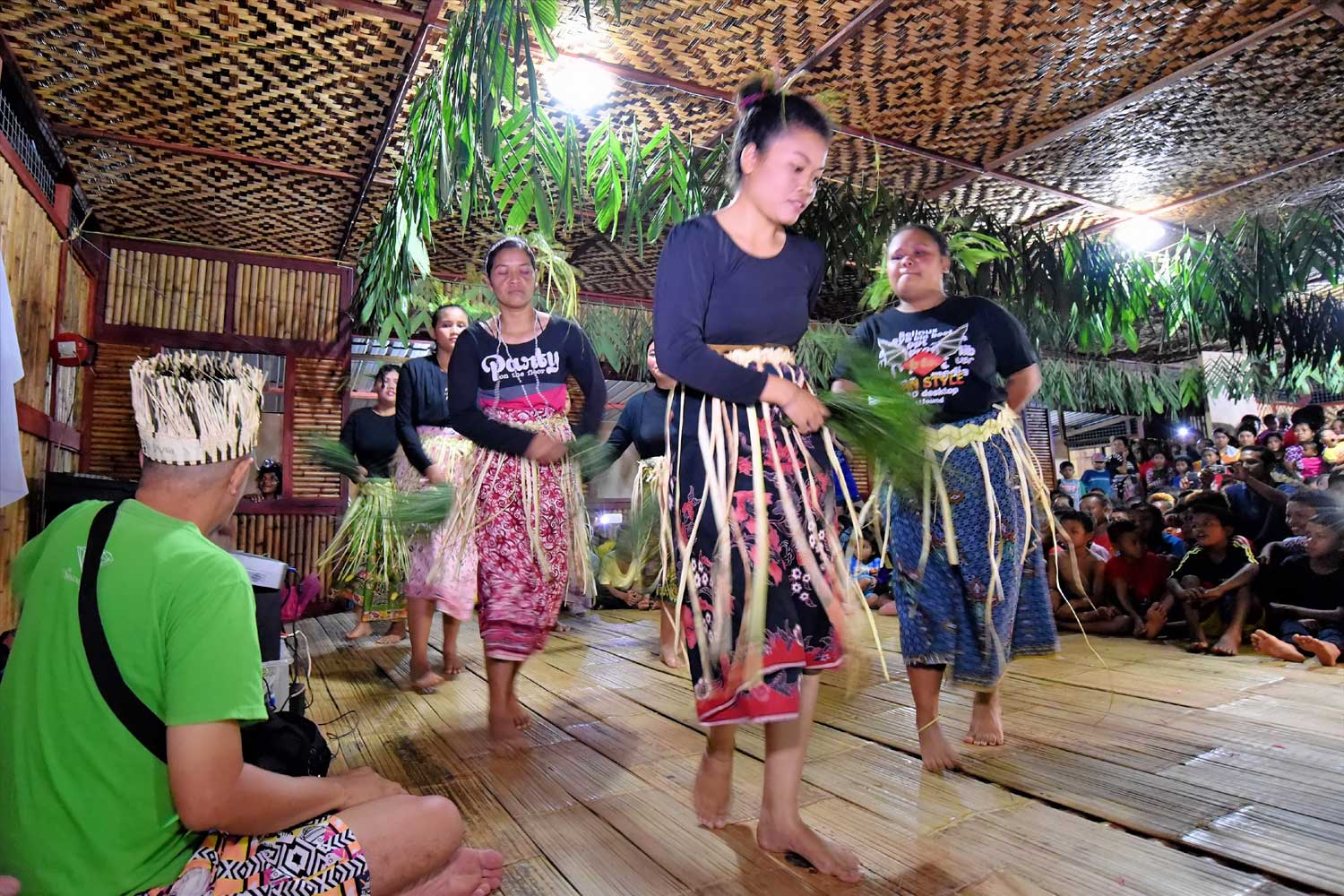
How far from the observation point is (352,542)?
4.19 metres

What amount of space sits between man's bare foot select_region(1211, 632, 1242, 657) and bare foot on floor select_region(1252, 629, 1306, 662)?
0.31ft

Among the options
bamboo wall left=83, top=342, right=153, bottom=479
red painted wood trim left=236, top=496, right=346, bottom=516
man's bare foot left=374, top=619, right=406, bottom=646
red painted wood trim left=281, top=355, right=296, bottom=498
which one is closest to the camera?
man's bare foot left=374, top=619, right=406, bottom=646

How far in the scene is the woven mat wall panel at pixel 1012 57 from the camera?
3504 millimetres

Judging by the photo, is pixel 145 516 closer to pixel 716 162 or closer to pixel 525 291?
pixel 525 291

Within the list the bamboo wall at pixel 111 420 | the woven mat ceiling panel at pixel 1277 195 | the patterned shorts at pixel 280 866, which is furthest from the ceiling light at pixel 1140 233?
the bamboo wall at pixel 111 420

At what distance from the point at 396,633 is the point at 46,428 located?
97.1 inches

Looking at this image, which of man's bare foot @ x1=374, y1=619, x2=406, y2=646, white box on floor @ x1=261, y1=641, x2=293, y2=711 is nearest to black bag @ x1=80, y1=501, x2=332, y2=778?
white box on floor @ x1=261, y1=641, x2=293, y2=711

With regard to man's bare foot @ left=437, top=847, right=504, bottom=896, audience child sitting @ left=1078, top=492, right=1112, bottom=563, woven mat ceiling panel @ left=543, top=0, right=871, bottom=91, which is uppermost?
woven mat ceiling panel @ left=543, top=0, right=871, bottom=91

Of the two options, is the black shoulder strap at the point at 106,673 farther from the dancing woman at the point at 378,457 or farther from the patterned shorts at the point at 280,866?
the dancing woman at the point at 378,457

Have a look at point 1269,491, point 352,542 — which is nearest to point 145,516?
point 352,542

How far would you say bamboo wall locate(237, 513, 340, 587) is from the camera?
6.23m

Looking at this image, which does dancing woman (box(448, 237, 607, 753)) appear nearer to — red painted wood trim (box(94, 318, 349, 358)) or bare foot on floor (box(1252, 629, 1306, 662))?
bare foot on floor (box(1252, 629, 1306, 662))

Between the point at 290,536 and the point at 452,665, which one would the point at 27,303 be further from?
the point at 452,665

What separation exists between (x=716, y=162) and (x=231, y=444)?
133 inches
